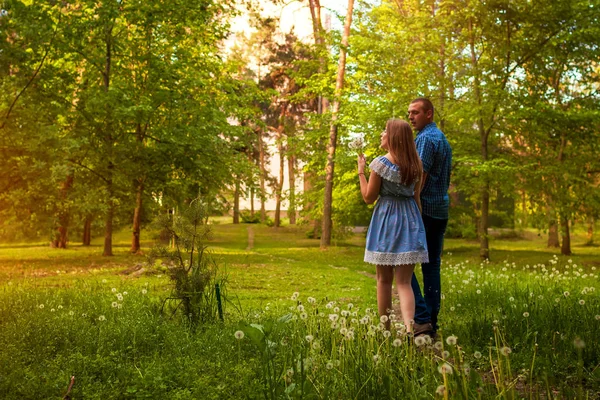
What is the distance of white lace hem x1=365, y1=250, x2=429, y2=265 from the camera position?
5.09 metres

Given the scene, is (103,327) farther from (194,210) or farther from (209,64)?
(209,64)

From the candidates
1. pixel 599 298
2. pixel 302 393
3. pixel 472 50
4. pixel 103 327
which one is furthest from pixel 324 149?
pixel 302 393

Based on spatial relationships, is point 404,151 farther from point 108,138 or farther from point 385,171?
point 108,138

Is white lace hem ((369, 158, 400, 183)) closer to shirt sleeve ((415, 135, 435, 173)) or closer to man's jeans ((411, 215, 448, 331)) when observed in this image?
shirt sleeve ((415, 135, 435, 173))

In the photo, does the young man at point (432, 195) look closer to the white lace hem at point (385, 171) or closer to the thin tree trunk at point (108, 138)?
the white lace hem at point (385, 171)

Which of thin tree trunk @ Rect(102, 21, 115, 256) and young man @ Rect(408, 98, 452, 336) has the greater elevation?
thin tree trunk @ Rect(102, 21, 115, 256)

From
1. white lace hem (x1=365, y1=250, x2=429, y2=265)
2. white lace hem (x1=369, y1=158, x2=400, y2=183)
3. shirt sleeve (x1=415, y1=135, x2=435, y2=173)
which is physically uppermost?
shirt sleeve (x1=415, y1=135, x2=435, y2=173)

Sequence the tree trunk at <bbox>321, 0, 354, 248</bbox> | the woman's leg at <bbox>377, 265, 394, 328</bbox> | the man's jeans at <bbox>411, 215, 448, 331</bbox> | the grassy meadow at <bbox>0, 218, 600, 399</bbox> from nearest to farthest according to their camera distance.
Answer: the grassy meadow at <bbox>0, 218, 600, 399</bbox> → the woman's leg at <bbox>377, 265, 394, 328</bbox> → the man's jeans at <bbox>411, 215, 448, 331</bbox> → the tree trunk at <bbox>321, 0, 354, 248</bbox>

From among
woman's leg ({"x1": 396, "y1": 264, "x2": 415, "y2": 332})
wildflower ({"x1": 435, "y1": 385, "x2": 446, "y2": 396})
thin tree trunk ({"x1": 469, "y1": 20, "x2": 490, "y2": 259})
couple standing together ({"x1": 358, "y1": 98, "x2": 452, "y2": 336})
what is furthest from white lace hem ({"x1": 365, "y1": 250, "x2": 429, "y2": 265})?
thin tree trunk ({"x1": 469, "y1": 20, "x2": 490, "y2": 259})

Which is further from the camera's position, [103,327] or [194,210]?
[194,210]

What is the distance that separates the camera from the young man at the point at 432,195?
18.7ft

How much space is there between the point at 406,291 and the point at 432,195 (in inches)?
45.4

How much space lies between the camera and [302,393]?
304 centimetres

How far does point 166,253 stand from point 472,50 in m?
16.0
